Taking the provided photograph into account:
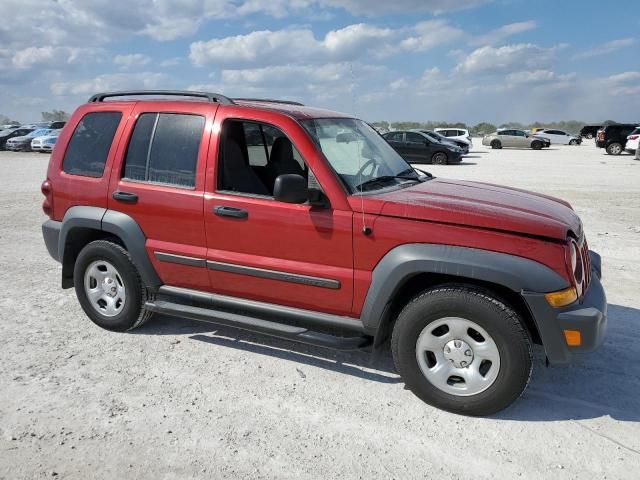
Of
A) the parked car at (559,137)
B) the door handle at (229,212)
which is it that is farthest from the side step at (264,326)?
the parked car at (559,137)

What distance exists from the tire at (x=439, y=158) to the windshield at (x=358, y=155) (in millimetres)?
19003

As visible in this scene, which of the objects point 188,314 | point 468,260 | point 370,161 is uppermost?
point 370,161

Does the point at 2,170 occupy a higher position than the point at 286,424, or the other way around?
the point at 2,170

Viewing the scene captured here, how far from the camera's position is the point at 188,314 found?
13.7 feet

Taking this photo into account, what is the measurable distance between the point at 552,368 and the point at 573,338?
982 mm

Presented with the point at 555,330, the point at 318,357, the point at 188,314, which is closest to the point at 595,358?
the point at 555,330

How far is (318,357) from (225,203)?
55.2 inches

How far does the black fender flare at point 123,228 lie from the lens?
427cm

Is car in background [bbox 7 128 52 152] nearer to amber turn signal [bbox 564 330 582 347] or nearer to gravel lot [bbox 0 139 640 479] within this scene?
gravel lot [bbox 0 139 640 479]

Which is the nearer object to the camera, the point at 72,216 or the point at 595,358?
the point at 595,358

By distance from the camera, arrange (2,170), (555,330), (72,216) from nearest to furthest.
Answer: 1. (555,330)
2. (72,216)
3. (2,170)

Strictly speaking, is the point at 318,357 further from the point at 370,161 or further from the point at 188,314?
the point at 370,161

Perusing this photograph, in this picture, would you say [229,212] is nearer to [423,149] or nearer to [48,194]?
[48,194]

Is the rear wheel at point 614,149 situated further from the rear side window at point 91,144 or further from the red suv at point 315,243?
the rear side window at point 91,144
